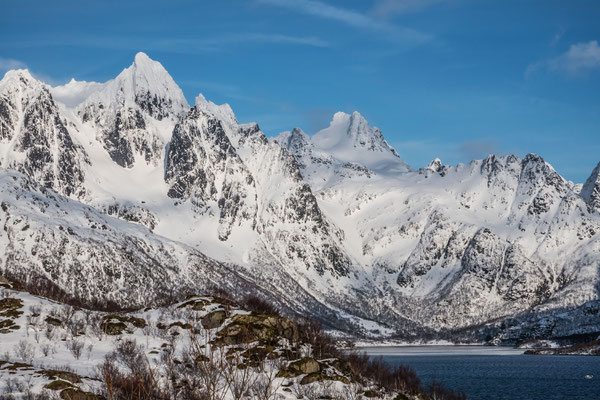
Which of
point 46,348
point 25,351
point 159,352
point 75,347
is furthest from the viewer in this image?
point 159,352

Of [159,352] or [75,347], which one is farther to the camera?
[159,352]

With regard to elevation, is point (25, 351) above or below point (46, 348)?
below

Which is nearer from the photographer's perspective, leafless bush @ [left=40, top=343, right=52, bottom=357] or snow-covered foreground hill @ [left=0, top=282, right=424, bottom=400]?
snow-covered foreground hill @ [left=0, top=282, right=424, bottom=400]

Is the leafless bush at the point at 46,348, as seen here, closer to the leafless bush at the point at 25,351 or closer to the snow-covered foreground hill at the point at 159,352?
the snow-covered foreground hill at the point at 159,352

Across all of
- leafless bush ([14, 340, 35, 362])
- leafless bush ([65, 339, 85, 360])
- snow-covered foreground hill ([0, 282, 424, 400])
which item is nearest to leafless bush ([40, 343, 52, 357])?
snow-covered foreground hill ([0, 282, 424, 400])

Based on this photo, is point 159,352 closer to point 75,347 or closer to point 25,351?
point 75,347

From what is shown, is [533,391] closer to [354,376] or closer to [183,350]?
[354,376]

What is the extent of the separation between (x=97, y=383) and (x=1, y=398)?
6713mm

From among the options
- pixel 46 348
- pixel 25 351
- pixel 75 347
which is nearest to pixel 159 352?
pixel 75 347

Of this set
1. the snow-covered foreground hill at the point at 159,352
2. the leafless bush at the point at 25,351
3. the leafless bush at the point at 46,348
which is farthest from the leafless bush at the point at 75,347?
the leafless bush at the point at 25,351

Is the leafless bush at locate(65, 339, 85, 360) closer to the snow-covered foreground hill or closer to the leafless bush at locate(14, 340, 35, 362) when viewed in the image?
the snow-covered foreground hill

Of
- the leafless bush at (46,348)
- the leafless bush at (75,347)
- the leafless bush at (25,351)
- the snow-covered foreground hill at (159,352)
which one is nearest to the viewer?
the snow-covered foreground hill at (159,352)

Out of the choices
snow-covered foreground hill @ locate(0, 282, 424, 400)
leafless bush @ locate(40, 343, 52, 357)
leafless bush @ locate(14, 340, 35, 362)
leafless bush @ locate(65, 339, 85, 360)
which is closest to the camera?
snow-covered foreground hill @ locate(0, 282, 424, 400)

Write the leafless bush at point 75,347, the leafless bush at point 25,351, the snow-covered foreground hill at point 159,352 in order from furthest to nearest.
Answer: the leafless bush at point 75,347 → the leafless bush at point 25,351 → the snow-covered foreground hill at point 159,352
